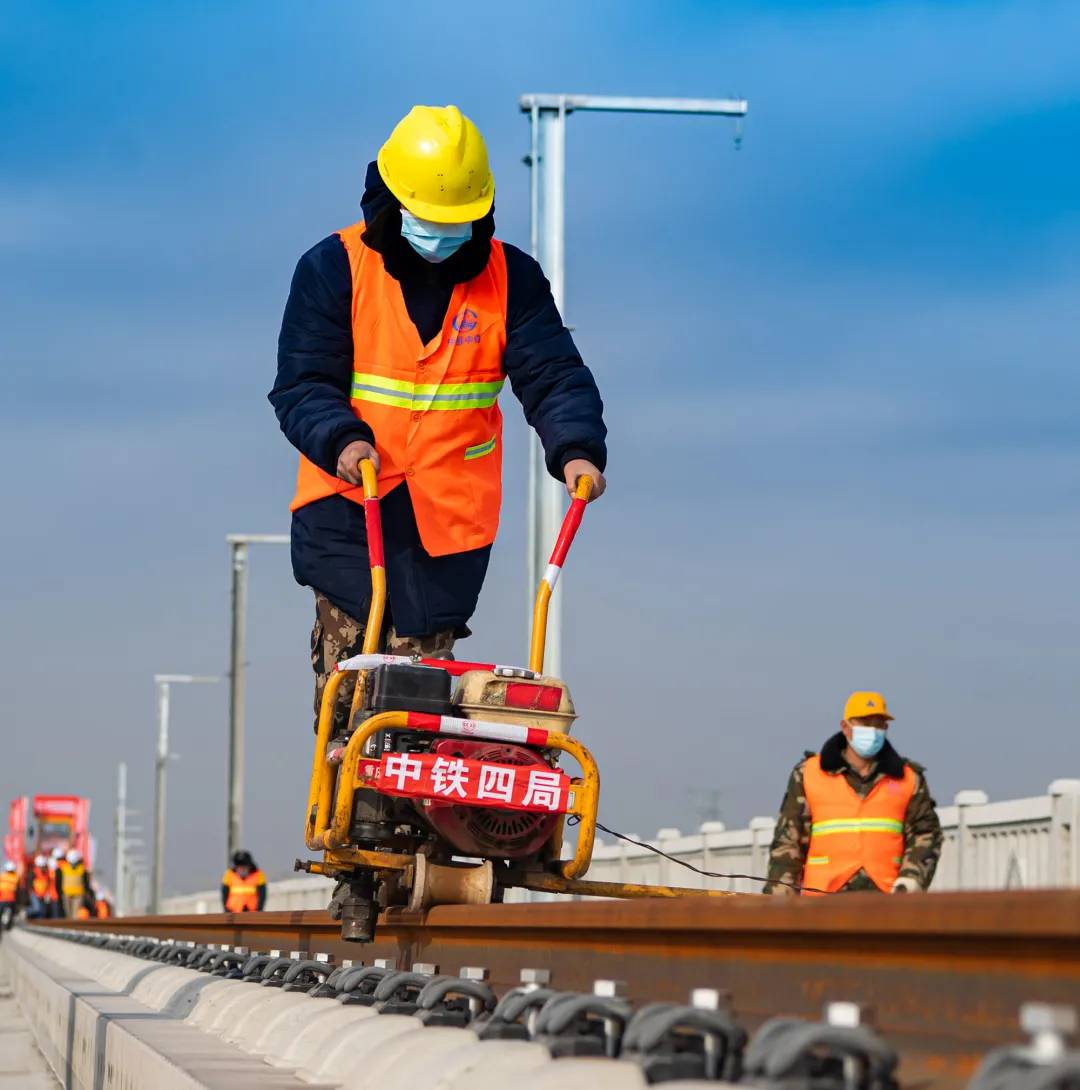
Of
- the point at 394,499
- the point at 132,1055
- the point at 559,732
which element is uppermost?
the point at 394,499

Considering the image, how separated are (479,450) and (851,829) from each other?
3347 mm

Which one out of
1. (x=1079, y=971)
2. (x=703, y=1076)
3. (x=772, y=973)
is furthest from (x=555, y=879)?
(x=1079, y=971)

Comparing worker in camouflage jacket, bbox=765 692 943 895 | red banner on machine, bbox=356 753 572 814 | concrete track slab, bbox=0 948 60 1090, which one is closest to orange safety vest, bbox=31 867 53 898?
concrete track slab, bbox=0 948 60 1090

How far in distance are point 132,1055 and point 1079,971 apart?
139 inches

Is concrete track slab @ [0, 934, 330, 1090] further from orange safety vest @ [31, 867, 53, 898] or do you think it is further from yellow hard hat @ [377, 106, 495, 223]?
orange safety vest @ [31, 867, 53, 898]

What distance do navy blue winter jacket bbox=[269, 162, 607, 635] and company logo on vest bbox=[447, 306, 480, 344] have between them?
0.06 metres

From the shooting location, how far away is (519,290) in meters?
7.89

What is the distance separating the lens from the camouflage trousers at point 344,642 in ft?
24.8

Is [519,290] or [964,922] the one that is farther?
[519,290]

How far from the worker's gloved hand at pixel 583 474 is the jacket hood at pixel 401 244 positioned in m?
0.75

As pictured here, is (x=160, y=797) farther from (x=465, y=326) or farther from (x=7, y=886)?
(x=465, y=326)

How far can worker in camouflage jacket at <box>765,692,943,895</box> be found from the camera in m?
10.1

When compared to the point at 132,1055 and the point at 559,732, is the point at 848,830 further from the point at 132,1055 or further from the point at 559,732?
the point at 132,1055

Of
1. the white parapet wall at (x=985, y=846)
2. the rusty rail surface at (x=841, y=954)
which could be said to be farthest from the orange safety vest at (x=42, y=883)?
the rusty rail surface at (x=841, y=954)
